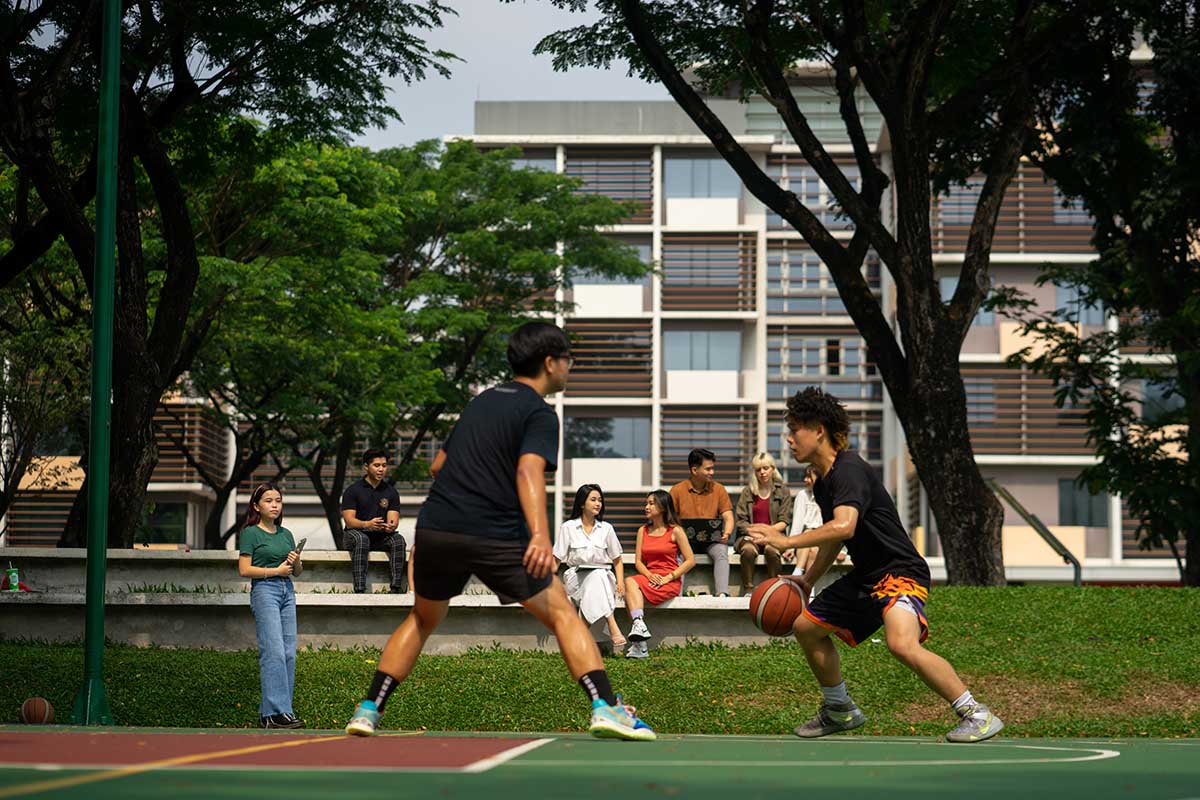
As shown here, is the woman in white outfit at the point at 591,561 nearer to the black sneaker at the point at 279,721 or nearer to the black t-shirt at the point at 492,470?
the black sneaker at the point at 279,721

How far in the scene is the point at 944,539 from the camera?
20812mm

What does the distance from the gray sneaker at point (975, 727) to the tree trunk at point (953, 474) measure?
36.2 feet

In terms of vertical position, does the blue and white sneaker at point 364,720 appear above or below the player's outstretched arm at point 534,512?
below

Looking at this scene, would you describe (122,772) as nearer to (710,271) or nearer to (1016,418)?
(1016,418)

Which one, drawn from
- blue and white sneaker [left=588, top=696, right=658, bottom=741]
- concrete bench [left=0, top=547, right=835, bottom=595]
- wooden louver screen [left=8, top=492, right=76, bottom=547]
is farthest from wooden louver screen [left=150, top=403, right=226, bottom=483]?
blue and white sneaker [left=588, top=696, right=658, bottom=741]

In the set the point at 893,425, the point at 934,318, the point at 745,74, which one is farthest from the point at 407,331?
the point at 893,425

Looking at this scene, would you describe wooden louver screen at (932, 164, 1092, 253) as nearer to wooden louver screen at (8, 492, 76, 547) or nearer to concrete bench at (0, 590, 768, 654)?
wooden louver screen at (8, 492, 76, 547)

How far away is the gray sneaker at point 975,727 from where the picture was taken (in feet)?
30.5

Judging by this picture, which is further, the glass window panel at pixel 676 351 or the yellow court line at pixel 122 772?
the glass window panel at pixel 676 351

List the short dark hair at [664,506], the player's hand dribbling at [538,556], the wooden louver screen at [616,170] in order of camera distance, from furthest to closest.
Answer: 1. the wooden louver screen at [616,170]
2. the short dark hair at [664,506]
3. the player's hand dribbling at [538,556]

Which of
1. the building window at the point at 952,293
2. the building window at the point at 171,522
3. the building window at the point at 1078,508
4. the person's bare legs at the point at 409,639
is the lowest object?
the building window at the point at 171,522

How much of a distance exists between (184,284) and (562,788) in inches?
593

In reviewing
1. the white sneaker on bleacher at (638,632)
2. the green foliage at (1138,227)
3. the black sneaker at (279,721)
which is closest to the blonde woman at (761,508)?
the white sneaker on bleacher at (638,632)

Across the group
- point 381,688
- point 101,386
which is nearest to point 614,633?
point 101,386
